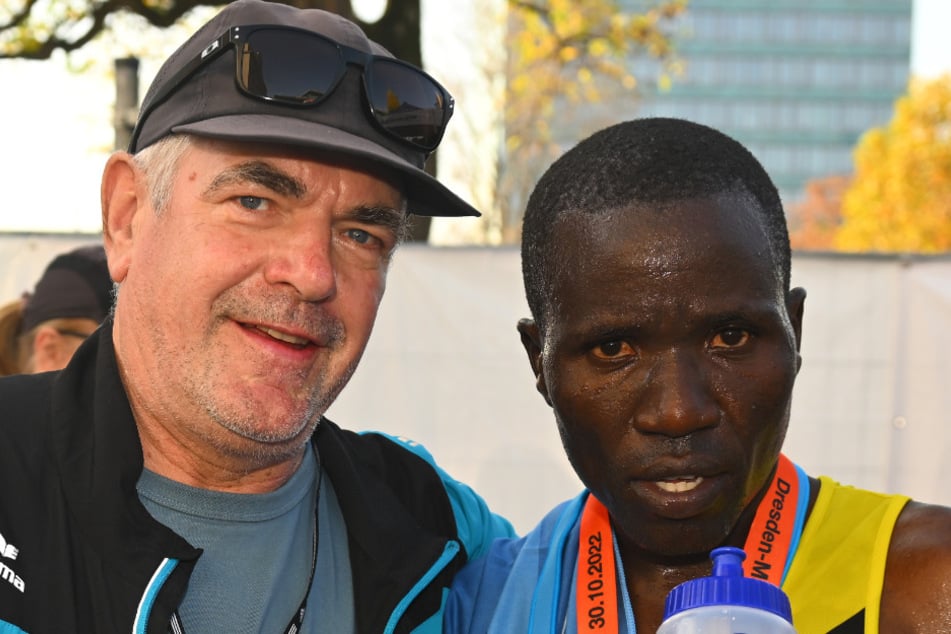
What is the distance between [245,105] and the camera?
7.80ft

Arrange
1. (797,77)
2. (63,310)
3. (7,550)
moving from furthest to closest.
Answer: (797,77) < (63,310) < (7,550)

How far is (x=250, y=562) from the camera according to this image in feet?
7.98

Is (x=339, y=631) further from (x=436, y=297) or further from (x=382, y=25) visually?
(x=382, y=25)

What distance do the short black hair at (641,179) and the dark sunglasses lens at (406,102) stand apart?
34 cm

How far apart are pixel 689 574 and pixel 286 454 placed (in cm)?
89

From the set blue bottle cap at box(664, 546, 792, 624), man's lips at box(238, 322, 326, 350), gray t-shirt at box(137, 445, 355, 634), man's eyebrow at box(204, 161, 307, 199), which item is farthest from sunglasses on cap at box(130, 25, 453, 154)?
blue bottle cap at box(664, 546, 792, 624)

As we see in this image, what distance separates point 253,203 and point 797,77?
10672 cm

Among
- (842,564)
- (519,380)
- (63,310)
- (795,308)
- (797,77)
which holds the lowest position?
(519,380)

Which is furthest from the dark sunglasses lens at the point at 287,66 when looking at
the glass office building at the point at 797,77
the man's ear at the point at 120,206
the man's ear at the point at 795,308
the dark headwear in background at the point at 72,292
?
the glass office building at the point at 797,77

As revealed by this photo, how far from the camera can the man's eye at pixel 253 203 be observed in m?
2.38

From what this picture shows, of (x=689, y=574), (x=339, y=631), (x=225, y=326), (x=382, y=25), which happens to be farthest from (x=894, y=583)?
(x=382, y=25)

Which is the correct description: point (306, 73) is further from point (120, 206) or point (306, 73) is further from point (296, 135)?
point (120, 206)

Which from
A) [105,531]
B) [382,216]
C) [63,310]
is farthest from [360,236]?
[63,310]

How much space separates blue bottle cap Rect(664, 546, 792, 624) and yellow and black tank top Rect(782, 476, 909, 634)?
2.15 ft
